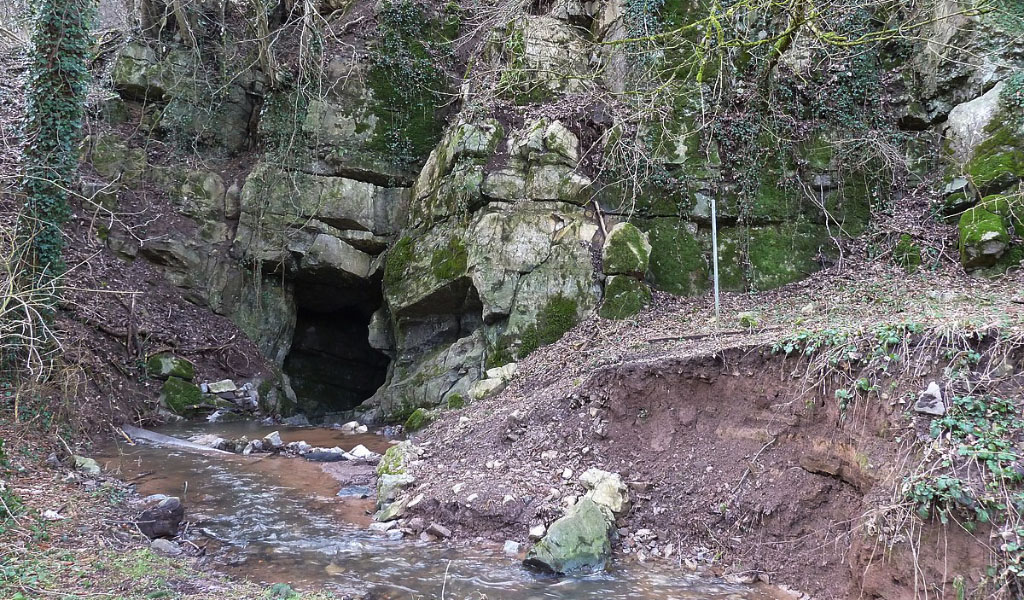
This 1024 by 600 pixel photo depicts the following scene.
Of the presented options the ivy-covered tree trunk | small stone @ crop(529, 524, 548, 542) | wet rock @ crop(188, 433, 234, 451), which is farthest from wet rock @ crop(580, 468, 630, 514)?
the ivy-covered tree trunk

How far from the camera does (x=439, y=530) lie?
5992mm

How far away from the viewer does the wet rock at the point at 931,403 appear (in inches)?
173

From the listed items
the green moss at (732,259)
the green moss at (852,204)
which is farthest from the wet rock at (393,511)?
the green moss at (852,204)

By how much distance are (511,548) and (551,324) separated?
532cm

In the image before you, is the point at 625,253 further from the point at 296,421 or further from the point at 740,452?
the point at 296,421

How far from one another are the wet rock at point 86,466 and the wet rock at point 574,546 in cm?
535

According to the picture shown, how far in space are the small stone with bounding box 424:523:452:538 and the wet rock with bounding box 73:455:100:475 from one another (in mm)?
4158

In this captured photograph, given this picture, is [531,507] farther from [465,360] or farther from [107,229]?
[107,229]

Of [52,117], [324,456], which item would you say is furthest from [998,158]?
[52,117]

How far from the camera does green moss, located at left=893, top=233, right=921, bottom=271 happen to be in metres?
9.73

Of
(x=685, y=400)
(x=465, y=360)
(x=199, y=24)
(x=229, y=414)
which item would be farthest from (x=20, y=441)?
(x=199, y=24)

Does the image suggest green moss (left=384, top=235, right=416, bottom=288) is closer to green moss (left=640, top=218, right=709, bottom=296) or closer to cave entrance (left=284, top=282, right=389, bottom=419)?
cave entrance (left=284, top=282, right=389, bottom=419)

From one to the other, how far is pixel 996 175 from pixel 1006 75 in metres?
2.16

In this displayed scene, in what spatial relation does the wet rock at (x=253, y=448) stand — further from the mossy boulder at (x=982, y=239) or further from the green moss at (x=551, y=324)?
the mossy boulder at (x=982, y=239)
